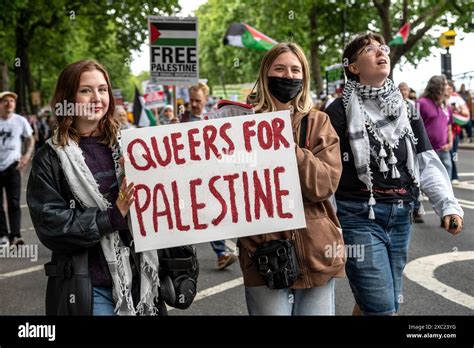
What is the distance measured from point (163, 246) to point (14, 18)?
81.0ft

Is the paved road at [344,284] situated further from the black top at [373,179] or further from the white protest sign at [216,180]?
the white protest sign at [216,180]

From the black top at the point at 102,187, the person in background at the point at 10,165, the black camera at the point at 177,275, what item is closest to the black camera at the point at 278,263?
the black camera at the point at 177,275

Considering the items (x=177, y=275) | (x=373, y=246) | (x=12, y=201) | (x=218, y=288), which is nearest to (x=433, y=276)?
(x=218, y=288)

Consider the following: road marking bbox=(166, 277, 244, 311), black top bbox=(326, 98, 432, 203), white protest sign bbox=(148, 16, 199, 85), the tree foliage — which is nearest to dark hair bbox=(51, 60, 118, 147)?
black top bbox=(326, 98, 432, 203)

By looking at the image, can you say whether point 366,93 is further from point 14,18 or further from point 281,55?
point 14,18

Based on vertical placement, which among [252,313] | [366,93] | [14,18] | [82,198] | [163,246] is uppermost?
[14,18]

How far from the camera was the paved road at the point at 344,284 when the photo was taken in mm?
4898

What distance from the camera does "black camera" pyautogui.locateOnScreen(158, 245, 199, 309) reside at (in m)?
2.67

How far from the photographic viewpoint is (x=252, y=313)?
284 cm

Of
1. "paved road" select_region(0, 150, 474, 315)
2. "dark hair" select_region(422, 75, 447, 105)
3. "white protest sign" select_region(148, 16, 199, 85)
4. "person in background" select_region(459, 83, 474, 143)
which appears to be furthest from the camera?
"person in background" select_region(459, 83, 474, 143)

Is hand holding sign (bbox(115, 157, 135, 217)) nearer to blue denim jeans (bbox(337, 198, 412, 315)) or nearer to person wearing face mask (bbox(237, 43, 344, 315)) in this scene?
person wearing face mask (bbox(237, 43, 344, 315))

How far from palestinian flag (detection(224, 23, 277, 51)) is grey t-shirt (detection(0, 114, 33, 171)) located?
30.5 ft

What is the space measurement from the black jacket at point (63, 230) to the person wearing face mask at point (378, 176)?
1300 millimetres
